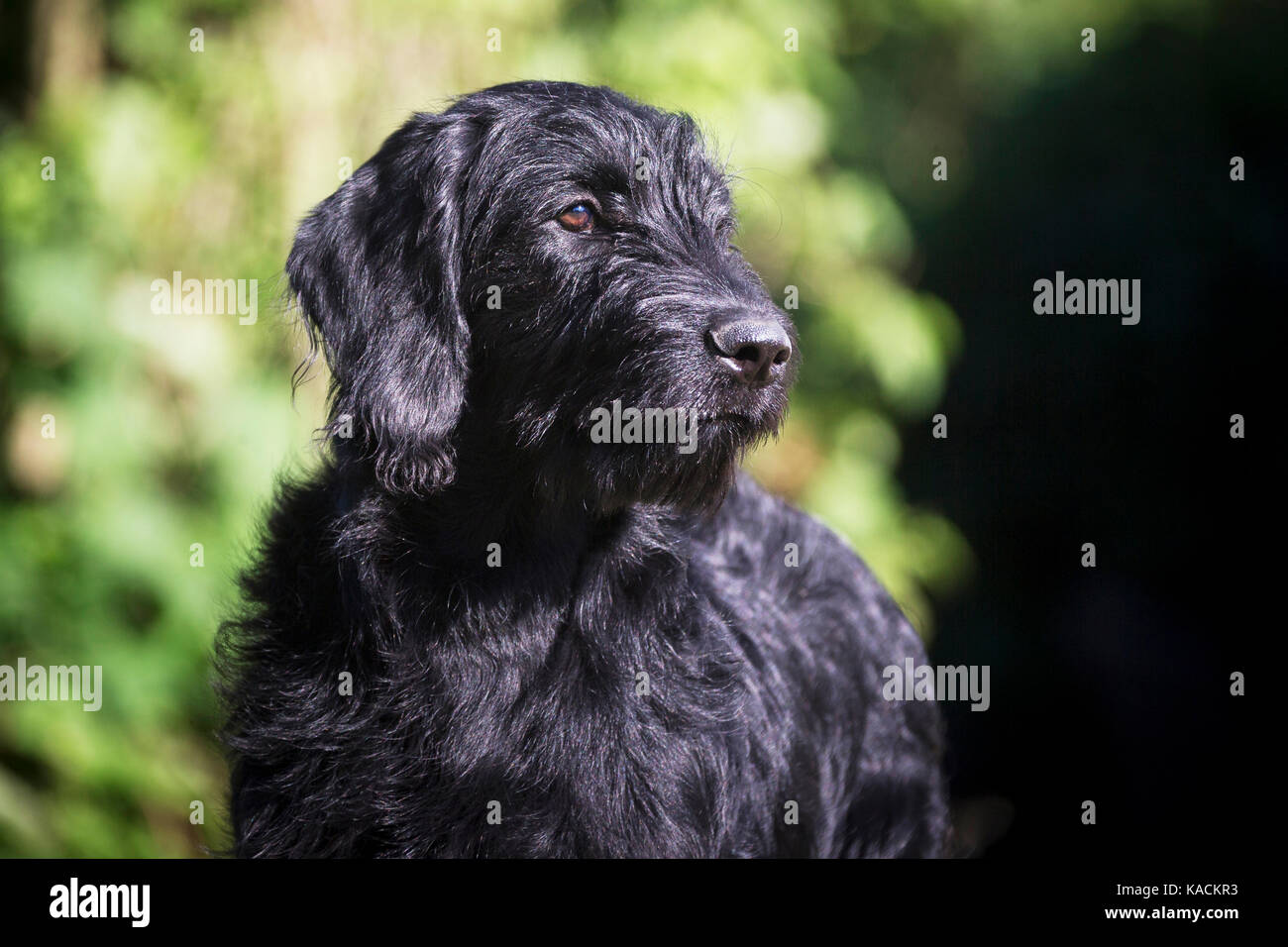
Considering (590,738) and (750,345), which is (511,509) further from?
(750,345)

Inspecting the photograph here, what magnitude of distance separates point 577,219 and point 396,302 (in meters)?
0.53

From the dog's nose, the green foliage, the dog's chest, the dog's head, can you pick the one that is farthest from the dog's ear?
the green foliage

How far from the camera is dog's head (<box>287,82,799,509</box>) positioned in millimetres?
3031

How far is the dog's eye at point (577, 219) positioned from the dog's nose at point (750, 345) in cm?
54

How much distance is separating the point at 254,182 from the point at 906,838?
3.93m

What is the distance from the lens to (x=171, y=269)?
5.41 m

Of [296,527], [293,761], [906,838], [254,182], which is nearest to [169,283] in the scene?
[254,182]

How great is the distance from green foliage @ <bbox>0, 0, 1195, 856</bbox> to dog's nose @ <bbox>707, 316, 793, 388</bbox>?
2.40m

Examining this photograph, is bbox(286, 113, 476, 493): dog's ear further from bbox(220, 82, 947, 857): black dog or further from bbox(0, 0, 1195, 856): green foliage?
bbox(0, 0, 1195, 856): green foliage

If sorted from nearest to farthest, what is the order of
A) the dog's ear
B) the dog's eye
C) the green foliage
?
1. the dog's ear
2. the dog's eye
3. the green foliage

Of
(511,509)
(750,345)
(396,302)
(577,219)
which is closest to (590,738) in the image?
(511,509)

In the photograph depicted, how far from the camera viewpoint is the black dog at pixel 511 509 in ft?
10.0

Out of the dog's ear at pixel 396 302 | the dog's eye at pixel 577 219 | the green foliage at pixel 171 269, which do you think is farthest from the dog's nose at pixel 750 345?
the green foliage at pixel 171 269

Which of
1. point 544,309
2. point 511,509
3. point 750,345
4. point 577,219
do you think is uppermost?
point 577,219
